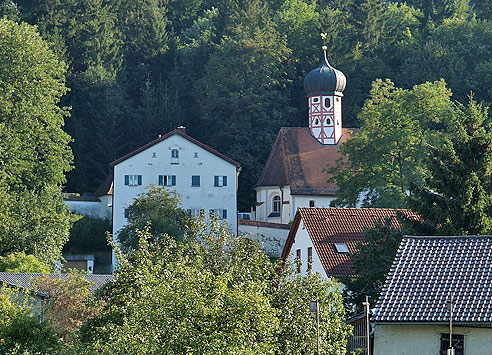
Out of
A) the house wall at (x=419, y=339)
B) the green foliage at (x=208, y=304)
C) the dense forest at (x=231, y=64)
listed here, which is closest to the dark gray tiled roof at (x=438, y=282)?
the house wall at (x=419, y=339)

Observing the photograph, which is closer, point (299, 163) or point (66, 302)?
point (66, 302)

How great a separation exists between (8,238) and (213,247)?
82.4 ft

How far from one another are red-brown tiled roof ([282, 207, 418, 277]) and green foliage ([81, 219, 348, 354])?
44.0 feet

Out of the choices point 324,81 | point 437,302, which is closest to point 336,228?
point 437,302

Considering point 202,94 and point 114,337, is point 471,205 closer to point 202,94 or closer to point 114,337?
point 114,337

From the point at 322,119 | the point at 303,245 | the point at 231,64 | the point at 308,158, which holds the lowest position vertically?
the point at 303,245

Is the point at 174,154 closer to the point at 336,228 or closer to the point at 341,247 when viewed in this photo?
the point at 336,228

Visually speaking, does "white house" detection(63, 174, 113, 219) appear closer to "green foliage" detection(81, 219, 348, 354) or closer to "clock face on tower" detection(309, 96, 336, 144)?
"clock face on tower" detection(309, 96, 336, 144)

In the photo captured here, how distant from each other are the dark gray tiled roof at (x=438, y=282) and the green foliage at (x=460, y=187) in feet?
22.9

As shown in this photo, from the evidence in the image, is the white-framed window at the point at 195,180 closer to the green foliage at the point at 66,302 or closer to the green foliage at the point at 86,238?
the green foliage at the point at 86,238

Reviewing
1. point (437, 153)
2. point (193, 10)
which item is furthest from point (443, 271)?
point (193, 10)

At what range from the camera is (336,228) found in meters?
45.1

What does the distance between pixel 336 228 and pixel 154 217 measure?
52.2ft

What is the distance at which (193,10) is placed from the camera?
101125mm
